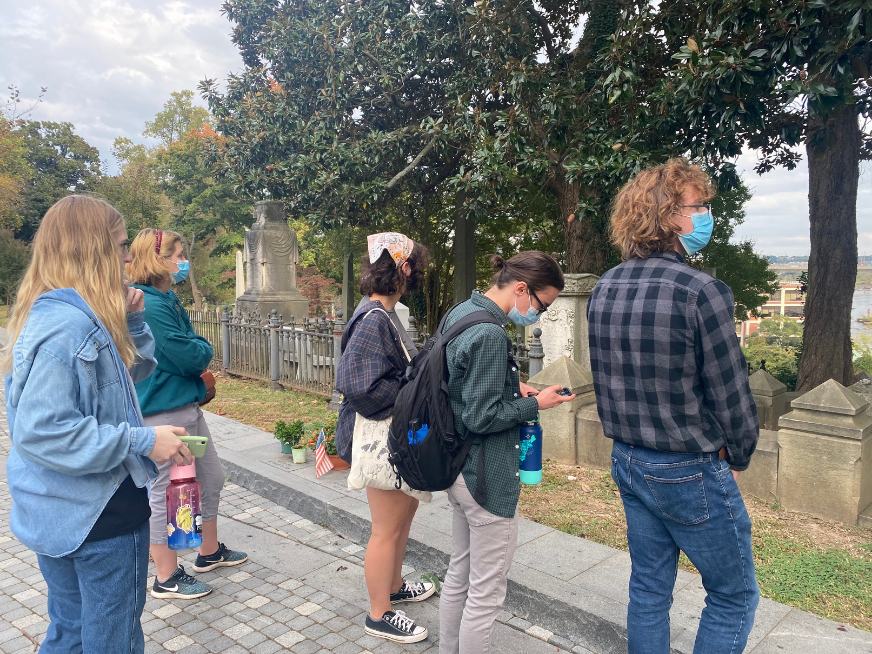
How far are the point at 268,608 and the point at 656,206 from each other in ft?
9.52

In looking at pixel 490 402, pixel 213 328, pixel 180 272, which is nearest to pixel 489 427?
pixel 490 402

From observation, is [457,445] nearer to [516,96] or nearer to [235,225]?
[516,96]

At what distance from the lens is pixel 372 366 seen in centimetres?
279

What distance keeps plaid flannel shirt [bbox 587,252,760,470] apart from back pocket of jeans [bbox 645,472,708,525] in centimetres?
11

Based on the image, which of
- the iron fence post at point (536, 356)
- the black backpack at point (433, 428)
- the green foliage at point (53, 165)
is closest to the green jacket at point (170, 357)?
the black backpack at point (433, 428)

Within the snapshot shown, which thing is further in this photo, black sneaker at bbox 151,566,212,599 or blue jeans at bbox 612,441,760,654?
black sneaker at bbox 151,566,212,599

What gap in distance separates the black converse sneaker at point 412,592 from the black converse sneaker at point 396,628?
11.7 inches

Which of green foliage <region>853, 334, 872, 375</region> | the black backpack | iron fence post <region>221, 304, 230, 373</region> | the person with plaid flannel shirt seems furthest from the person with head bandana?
green foliage <region>853, 334, 872, 375</region>

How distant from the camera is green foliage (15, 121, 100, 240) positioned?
36.9 m

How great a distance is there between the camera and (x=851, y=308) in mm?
7730

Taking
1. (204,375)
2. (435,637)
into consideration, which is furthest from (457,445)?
(204,375)

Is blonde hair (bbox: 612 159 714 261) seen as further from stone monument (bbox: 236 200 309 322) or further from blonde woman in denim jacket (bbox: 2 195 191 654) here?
stone monument (bbox: 236 200 309 322)

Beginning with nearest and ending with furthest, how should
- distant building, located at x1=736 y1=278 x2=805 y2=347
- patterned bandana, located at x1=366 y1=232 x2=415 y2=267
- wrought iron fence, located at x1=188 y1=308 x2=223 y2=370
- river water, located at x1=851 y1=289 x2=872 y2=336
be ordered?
patterned bandana, located at x1=366 y1=232 x2=415 y2=267, river water, located at x1=851 y1=289 x2=872 y2=336, distant building, located at x1=736 y1=278 x2=805 y2=347, wrought iron fence, located at x1=188 y1=308 x2=223 y2=370

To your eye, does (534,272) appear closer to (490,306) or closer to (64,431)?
(490,306)
